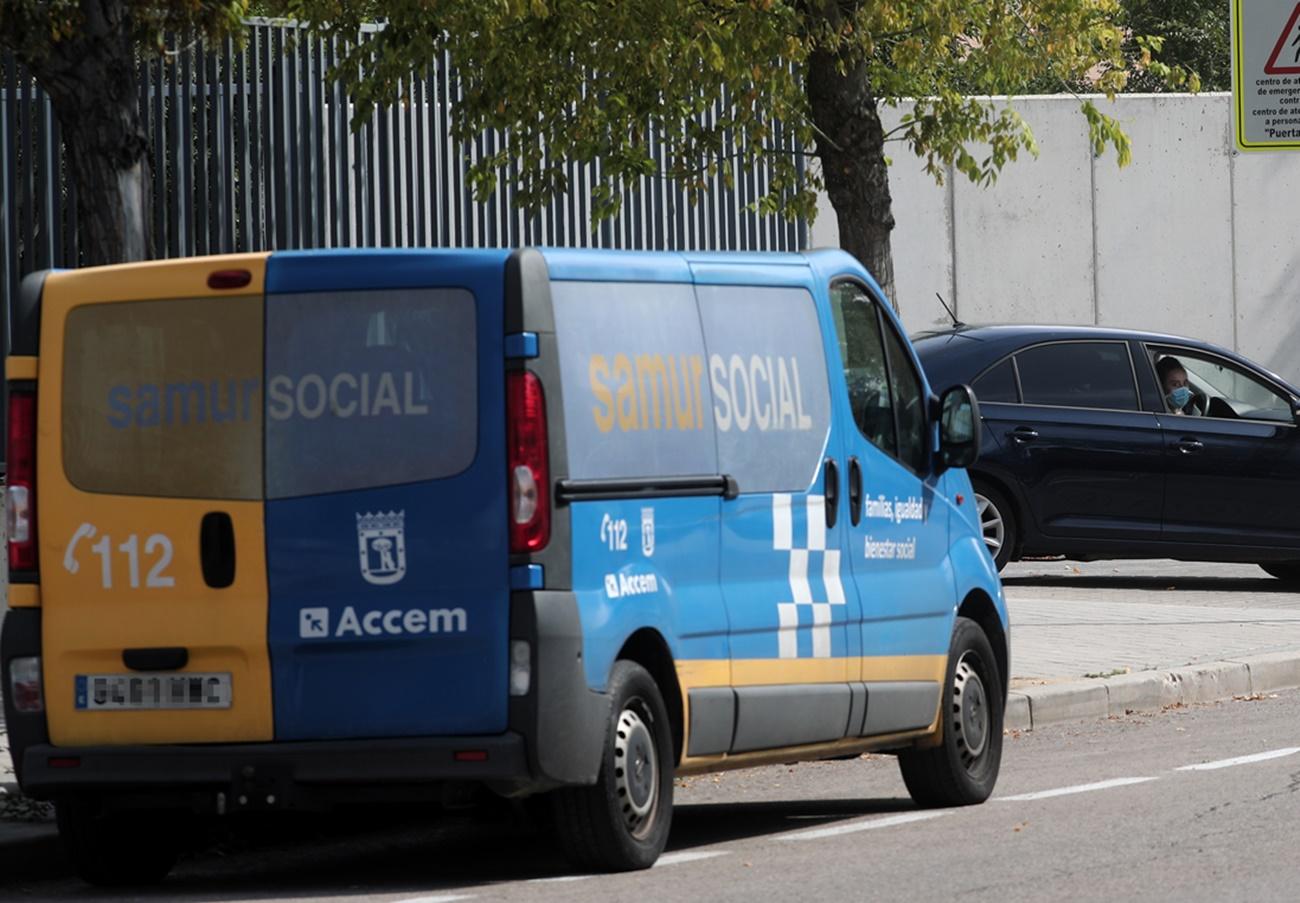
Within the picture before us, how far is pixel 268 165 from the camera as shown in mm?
15805

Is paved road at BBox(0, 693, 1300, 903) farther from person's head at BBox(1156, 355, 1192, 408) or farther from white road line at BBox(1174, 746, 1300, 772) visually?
person's head at BBox(1156, 355, 1192, 408)

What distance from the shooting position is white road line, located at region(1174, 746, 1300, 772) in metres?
10.8

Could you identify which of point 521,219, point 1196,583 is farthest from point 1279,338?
point 521,219

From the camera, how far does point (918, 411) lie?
10023 mm

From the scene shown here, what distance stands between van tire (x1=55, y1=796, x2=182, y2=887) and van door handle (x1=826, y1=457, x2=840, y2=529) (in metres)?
2.39

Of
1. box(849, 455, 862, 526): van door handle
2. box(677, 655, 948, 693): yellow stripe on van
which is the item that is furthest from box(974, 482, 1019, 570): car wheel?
box(849, 455, 862, 526): van door handle

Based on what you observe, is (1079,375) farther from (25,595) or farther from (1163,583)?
(25,595)

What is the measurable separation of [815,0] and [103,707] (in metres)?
7.45

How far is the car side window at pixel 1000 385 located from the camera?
1845cm

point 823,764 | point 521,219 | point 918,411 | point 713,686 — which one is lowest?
point 823,764

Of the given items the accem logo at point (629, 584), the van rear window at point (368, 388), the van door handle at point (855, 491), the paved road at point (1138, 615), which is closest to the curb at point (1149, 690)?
the paved road at point (1138, 615)

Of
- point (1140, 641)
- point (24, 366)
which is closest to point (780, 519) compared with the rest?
point (24, 366)

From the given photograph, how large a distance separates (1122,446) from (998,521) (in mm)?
1021

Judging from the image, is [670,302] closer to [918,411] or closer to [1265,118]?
[918,411]
